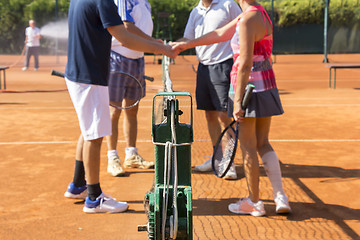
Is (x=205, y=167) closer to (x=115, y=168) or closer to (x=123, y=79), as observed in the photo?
(x=115, y=168)

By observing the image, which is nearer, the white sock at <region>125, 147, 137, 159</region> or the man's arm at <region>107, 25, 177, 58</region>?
the man's arm at <region>107, 25, 177, 58</region>

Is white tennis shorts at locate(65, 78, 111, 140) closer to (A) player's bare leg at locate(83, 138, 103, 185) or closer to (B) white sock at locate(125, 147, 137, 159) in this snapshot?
(A) player's bare leg at locate(83, 138, 103, 185)

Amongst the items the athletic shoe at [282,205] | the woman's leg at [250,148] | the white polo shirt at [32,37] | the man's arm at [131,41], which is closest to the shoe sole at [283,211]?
the athletic shoe at [282,205]

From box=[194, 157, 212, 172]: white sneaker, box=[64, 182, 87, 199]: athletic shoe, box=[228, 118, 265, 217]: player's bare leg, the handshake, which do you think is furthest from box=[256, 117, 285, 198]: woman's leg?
box=[64, 182, 87, 199]: athletic shoe

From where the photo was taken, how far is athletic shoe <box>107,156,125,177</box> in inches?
187

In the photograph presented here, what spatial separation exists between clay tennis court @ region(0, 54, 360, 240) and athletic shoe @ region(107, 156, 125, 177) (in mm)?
77

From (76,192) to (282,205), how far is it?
5.16ft

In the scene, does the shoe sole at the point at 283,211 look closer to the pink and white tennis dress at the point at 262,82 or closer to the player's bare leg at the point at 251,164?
the player's bare leg at the point at 251,164

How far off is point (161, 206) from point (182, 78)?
1265cm

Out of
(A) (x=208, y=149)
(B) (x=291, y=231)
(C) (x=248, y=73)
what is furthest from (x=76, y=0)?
(A) (x=208, y=149)

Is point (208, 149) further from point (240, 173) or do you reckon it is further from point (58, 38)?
point (58, 38)

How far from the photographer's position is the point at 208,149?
5867 mm

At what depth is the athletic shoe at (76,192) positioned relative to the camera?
162 inches

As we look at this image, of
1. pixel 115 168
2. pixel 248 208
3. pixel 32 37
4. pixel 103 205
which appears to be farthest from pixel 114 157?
pixel 32 37
